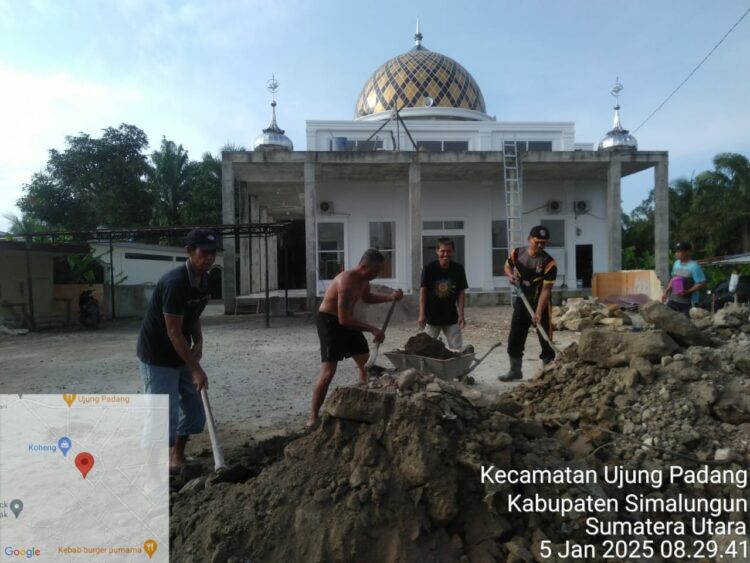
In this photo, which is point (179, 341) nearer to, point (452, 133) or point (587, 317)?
point (587, 317)

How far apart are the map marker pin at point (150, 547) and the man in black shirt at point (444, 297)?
3.78m

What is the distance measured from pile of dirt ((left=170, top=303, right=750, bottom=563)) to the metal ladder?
12.5m

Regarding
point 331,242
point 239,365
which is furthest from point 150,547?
point 331,242

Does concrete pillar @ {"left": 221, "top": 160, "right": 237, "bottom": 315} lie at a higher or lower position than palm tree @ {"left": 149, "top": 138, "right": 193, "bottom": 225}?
lower

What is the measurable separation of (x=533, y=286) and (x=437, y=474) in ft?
12.3

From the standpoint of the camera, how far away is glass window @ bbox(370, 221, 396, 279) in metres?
18.4

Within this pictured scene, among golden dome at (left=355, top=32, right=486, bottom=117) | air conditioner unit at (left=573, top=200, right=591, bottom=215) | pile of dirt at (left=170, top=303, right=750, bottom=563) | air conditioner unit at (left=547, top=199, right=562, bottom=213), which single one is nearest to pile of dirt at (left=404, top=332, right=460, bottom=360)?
pile of dirt at (left=170, top=303, right=750, bottom=563)

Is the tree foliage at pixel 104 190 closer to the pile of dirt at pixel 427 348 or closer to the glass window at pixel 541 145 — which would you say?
the glass window at pixel 541 145

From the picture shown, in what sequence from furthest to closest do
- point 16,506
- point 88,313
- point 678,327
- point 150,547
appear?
point 88,313 < point 678,327 < point 16,506 < point 150,547

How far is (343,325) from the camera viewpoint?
14.7 feet

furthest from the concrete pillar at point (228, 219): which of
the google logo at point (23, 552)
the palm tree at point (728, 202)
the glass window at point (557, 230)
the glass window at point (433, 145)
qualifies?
the palm tree at point (728, 202)

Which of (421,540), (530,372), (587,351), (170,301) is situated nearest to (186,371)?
(170,301)

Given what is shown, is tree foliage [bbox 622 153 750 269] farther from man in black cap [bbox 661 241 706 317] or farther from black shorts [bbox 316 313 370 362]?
black shorts [bbox 316 313 370 362]

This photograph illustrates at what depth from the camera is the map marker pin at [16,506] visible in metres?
3.06
